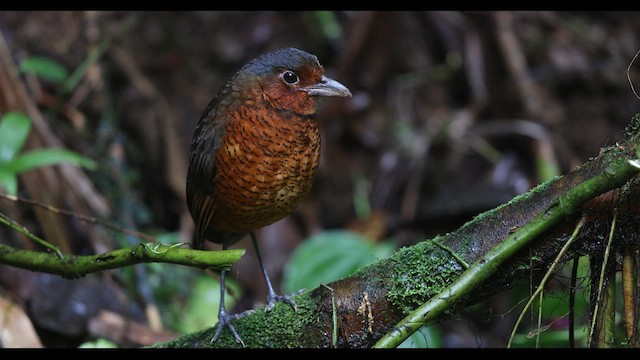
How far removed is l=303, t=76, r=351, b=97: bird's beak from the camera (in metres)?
2.80

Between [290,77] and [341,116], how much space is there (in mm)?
3023

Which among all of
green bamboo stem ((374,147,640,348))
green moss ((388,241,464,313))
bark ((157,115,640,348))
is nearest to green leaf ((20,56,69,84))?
bark ((157,115,640,348))

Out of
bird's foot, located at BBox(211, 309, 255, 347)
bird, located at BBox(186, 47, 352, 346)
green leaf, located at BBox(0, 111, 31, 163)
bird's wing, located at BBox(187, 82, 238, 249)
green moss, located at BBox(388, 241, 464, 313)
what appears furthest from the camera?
green leaf, located at BBox(0, 111, 31, 163)

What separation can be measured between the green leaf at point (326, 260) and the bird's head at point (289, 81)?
4.95ft

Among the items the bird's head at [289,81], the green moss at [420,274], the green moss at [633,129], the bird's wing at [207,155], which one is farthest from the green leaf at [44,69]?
the green moss at [633,129]

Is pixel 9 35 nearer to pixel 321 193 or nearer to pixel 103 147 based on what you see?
pixel 103 147

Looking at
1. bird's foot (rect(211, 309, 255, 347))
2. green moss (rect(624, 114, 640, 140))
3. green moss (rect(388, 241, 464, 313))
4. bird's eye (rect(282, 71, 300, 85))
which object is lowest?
green moss (rect(388, 241, 464, 313))

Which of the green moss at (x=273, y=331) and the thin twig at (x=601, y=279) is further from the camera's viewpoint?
the green moss at (x=273, y=331)

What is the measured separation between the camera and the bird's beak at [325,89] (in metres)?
2.80

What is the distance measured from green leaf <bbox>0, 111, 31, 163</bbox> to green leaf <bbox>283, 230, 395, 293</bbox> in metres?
1.61

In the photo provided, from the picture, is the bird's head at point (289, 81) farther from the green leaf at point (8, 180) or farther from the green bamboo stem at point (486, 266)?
the green leaf at point (8, 180)

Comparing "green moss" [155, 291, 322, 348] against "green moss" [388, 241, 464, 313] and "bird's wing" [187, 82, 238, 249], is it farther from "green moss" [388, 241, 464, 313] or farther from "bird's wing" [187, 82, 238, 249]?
"bird's wing" [187, 82, 238, 249]

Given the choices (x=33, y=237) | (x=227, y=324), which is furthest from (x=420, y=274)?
(x=33, y=237)

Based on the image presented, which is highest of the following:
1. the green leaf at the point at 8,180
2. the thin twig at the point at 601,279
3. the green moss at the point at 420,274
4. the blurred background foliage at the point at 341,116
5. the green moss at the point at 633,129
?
the blurred background foliage at the point at 341,116
